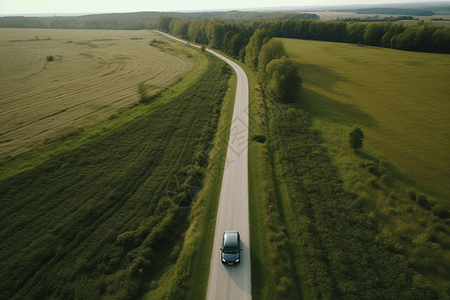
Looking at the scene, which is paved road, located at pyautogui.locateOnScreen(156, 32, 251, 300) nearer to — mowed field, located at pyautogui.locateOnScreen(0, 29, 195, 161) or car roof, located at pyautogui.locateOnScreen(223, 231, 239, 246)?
car roof, located at pyautogui.locateOnScreen(223, 231, 239, 246)

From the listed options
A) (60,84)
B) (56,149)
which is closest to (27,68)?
(60,84)

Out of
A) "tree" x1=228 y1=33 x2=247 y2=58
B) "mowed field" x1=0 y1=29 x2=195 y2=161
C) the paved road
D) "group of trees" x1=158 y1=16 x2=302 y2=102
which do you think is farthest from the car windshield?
"tree" x1=228 y1=33 x2=247 y2=58

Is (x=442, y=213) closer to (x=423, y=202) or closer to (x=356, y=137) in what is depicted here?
(x=423, y=202)

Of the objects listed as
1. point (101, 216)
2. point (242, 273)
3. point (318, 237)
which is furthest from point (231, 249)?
point (101, 216)

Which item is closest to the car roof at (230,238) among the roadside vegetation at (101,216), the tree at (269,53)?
the roadside vegetation at (101,216)

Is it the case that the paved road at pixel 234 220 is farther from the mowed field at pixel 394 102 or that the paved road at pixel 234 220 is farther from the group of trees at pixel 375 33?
the group of trees at pixel 375 33

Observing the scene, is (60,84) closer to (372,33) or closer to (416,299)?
(416,299)
